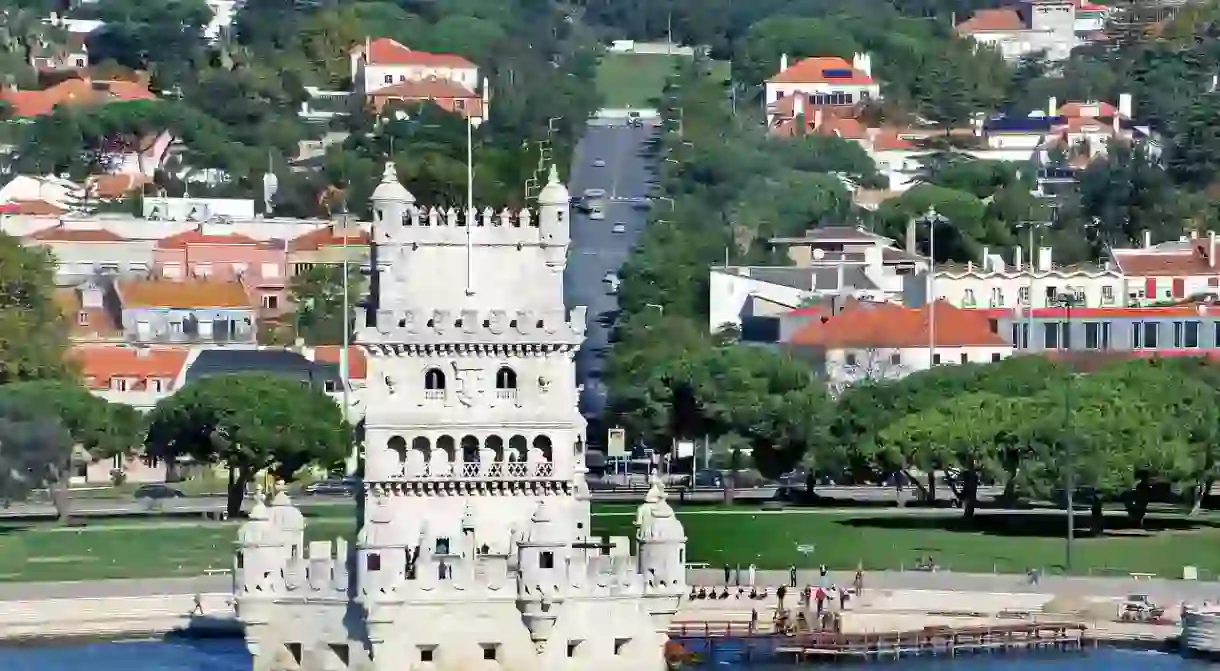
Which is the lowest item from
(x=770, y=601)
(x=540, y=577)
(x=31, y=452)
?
(x=770, y=601)

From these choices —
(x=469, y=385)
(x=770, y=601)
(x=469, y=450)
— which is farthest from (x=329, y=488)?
(x=469, y=385)

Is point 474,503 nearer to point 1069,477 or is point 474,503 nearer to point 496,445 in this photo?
point 496,445

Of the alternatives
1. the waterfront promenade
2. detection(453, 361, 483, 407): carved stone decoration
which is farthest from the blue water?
detection(453, 361, 483, 407): carved stone decoration

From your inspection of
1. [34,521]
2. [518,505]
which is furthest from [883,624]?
[34,521]

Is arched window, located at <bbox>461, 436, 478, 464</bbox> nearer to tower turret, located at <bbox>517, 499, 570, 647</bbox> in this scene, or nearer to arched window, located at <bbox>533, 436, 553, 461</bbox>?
arched window, located at <bbox>533, 436, 553, 461</bbox>

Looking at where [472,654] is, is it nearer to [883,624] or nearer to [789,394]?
[883,624]
